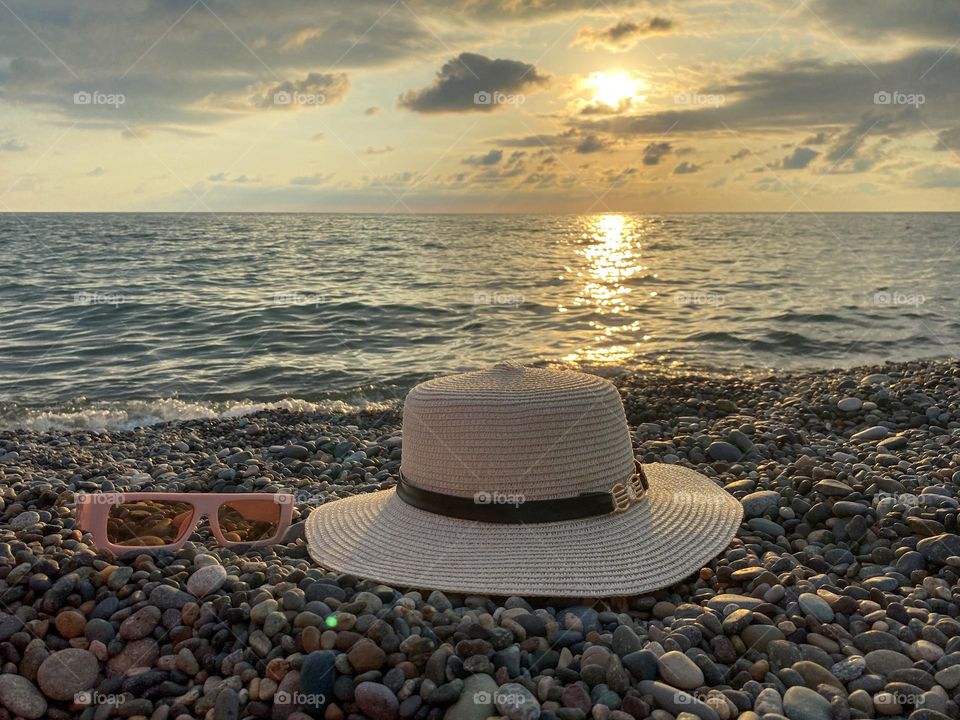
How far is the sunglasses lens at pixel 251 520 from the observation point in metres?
3.76

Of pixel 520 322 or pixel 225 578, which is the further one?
pixel 520 322

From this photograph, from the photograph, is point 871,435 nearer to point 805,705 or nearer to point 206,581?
point 805,705

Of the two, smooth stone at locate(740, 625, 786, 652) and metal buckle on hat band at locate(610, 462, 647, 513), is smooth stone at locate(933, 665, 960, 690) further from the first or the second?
metal buckle on hat band at locate(610, 462, 647, 513)

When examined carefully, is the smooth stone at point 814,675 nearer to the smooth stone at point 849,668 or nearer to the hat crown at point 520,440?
the smooth stone at point 849,668

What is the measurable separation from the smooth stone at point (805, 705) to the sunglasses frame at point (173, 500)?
2.35 m

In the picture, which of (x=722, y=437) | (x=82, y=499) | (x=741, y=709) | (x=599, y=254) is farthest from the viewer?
(x=599, y=254)

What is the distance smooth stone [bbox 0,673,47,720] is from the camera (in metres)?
2.61

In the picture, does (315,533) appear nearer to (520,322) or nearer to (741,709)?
(741,709)

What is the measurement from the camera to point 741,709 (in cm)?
244

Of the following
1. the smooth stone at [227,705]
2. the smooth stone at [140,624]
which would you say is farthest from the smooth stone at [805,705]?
the smooth stone at [140,624]

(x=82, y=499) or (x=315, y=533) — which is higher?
(x=82, y=499)

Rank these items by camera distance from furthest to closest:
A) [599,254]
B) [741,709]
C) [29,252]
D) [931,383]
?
[599,254] < [29,252] < [931,383] < [741,709]

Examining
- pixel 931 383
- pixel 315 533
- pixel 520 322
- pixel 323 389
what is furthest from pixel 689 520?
pixel 520 322

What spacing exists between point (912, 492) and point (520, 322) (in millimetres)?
10428
